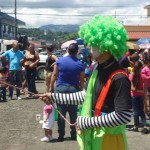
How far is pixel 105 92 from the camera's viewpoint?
11.5 feet

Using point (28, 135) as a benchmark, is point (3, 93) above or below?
above

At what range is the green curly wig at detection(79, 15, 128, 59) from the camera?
3539 millimetres

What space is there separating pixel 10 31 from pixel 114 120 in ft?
246

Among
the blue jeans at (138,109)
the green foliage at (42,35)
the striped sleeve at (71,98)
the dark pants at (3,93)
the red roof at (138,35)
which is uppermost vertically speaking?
the green foliage at (42,35)

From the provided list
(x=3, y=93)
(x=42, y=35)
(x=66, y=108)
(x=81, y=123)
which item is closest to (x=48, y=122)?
(x=66, y=108)

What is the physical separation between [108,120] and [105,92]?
0.71 ft

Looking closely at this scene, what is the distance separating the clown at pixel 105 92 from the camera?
11.4ft

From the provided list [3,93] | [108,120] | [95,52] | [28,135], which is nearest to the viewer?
[108,120]

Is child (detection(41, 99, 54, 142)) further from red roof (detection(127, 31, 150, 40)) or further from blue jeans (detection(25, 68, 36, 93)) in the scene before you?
red roof (detection(127, 31, 150, 40))

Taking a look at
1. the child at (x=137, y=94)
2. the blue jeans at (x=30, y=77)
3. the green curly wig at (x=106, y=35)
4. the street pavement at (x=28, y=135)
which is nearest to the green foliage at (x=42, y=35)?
the blue jeans at (x=30, y=77)

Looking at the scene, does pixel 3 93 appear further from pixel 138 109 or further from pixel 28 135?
pixel 138 109

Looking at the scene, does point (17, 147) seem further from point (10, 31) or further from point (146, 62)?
point (10, 31)

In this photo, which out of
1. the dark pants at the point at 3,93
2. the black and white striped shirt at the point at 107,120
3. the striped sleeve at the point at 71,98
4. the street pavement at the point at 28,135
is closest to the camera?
the black and white striped shirt at the point at 107,120

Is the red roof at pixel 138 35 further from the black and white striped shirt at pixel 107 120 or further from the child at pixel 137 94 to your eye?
the black and white striped shirt at pixel 107 120
